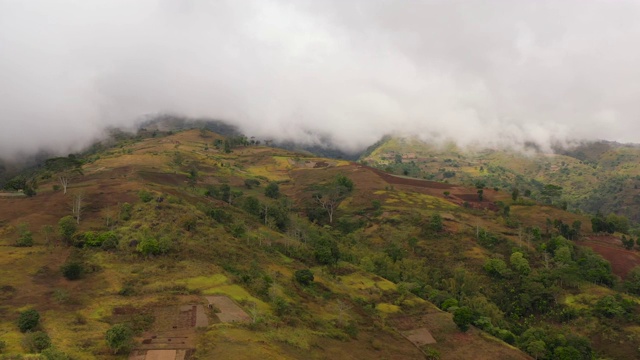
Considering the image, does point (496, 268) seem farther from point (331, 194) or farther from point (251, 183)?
point (251, 183)

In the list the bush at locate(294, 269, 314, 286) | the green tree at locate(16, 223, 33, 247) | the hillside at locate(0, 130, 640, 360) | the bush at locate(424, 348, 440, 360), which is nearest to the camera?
the hillside at locate(0, 130, 640, 360)

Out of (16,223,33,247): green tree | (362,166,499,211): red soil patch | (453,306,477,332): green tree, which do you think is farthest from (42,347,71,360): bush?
(362,166,499,211): red soil patch

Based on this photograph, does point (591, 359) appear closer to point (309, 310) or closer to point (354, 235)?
point (309, 310)

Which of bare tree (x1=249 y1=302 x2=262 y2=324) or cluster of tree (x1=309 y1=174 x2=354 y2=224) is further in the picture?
cluster of tree (x1=309 y1=174 x2=354 y2=224)

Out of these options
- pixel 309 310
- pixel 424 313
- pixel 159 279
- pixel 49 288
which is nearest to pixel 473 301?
pixel 424 313

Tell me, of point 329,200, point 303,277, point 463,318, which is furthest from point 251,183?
point 463,318

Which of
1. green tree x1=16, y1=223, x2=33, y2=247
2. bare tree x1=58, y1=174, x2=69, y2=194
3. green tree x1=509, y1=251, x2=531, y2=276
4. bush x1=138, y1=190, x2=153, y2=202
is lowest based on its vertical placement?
green tree x1=509, y1=251, x2=531, y2=276

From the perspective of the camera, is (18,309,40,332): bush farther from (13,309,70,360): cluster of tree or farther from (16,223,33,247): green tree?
(16,223,33,247): green tree
